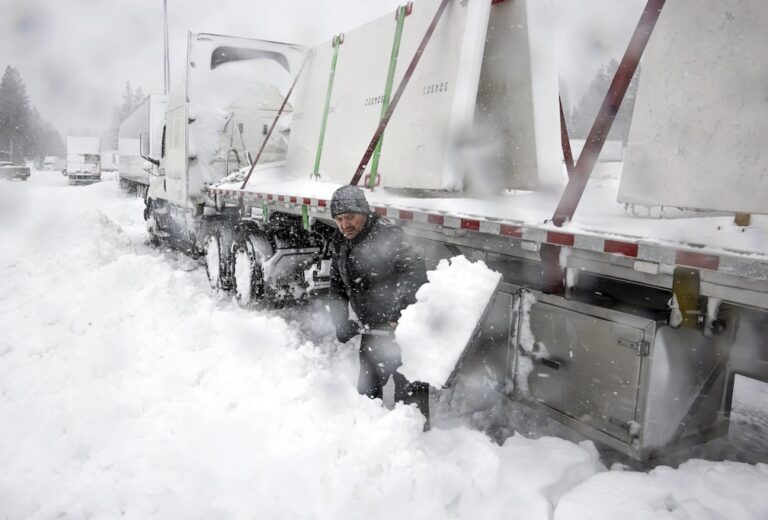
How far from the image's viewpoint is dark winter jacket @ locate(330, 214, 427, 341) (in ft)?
11.2

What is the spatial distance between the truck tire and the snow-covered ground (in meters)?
1.85

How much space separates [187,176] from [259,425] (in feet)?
18.9

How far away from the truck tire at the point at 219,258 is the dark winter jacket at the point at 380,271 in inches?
166

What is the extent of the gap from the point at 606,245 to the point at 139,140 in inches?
691

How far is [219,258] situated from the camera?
7727mm

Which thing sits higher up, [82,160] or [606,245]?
[82,160]

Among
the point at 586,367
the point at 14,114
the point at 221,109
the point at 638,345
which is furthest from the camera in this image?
the point at 14,114

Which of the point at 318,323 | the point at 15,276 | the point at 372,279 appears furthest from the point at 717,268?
the point at 15,276

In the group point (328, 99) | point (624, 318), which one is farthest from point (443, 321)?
point (328, 99)

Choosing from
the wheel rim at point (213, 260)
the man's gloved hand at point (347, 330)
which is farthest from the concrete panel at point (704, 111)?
the wheel rim at point (213, 260)

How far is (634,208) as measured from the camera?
302cm

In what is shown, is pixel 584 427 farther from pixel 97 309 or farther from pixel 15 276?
pixel 15 276

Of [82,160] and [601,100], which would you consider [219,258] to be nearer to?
[601,100]

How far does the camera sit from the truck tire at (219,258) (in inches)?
294
